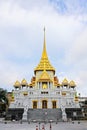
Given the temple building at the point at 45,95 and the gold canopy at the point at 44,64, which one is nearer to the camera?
the temple building at the point at 45,95

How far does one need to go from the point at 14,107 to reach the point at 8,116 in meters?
5.57

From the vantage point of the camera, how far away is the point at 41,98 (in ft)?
225

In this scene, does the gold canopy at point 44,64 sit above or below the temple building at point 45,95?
above

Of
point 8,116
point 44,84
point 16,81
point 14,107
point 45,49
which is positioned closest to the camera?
point 8,116

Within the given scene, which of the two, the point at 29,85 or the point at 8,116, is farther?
the point at 29,85

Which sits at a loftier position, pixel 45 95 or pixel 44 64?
pixel 44 64

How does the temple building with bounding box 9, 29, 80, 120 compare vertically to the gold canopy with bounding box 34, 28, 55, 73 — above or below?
below

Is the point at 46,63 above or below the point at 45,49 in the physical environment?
below

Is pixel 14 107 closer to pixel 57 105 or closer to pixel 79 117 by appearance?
pixel 57 105

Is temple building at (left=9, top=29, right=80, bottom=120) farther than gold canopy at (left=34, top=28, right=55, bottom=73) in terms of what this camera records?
No

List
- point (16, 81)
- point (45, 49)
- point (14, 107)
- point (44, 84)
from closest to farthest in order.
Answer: point (14, 107) < point (44, 84) < point (16, 81) < point (45, 49)

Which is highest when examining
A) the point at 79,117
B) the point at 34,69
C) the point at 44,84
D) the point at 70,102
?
the point at 34,69

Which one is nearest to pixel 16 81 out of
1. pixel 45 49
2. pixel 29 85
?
pixel 29 85

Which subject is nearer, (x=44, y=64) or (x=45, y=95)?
(x=45, y=95)
